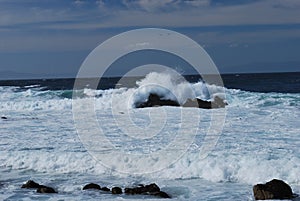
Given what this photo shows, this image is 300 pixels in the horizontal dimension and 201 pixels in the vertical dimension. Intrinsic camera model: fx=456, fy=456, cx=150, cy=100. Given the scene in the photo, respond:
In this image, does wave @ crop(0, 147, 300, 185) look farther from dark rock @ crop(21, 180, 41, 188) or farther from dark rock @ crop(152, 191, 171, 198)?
dark rock @ crop(21, 180, 41, 188)

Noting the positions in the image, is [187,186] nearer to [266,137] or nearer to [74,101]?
[266,137]

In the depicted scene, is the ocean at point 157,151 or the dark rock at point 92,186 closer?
the dark rock at point 92,186

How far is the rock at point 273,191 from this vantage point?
679 centimetres

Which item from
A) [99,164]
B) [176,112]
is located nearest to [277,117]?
[176,112]

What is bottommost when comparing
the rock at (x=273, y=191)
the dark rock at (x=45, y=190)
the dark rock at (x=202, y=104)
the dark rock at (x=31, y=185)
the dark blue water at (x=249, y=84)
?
the dark rock at (x=45, y=190)

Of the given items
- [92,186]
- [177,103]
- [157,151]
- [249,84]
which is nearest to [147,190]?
[92,186]

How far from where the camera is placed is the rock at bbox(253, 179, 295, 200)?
679 centimetres

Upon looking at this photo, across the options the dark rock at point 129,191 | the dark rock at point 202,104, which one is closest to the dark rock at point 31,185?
the dark rock at point 129,191

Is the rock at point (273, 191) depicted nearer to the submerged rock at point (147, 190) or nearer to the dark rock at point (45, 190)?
the submerged rock at point (147, 190)

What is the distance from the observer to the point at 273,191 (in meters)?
6.82

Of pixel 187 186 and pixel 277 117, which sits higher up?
pixel 277 117

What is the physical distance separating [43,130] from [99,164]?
5.96m

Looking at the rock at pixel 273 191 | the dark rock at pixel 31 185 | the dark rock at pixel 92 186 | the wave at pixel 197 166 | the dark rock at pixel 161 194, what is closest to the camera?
the rock at pixel 273 191

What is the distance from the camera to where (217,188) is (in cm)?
799
